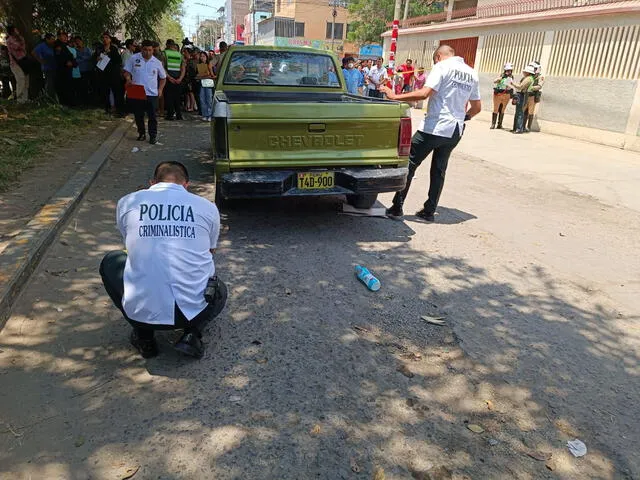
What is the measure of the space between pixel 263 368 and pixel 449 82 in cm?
374

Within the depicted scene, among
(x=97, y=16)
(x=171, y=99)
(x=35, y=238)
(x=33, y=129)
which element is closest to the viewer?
(x=35, y=238)

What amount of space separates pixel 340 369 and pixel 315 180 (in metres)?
2.27

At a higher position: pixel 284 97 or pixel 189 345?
pixel 284 97

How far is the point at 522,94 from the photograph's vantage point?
45.0 ft

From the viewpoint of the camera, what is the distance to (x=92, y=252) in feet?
14.7

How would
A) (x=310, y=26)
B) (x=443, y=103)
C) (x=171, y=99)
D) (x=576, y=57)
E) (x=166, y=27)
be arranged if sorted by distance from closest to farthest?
(x=443, y=103) → (x=171, y=99) → (x=576, y=57) → (x=310, y=26) → (x=166, y=27)

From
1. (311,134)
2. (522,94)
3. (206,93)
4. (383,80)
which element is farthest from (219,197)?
(383,80)

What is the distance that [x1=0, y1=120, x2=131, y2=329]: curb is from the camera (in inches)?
138

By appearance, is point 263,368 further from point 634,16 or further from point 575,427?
point 634,16

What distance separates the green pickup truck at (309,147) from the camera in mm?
4547

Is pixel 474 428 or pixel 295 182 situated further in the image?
pixel 295 182

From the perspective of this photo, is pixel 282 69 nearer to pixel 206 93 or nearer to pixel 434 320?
pixel 434 320

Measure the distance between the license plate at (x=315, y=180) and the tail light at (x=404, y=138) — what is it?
30.5 inches

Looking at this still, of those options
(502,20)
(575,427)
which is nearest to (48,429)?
(575,427)
